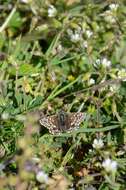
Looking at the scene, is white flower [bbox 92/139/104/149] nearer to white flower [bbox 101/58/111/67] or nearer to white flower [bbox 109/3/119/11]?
white flower [bbox 101/58/111/67]

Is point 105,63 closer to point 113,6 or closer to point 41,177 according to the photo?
point 113,6

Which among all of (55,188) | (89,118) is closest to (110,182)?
(55,188)

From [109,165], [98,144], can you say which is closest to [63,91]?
[98,144]

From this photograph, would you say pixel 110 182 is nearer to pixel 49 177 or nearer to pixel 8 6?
pixel 49 177

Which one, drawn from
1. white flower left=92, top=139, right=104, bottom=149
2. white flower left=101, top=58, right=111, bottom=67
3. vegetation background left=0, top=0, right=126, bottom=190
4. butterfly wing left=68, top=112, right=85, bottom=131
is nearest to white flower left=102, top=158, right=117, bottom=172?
vegetation background left=0, top=0, right=126, bottom=190

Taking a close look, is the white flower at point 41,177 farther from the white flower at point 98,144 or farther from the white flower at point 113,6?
the white flower at point 113,6

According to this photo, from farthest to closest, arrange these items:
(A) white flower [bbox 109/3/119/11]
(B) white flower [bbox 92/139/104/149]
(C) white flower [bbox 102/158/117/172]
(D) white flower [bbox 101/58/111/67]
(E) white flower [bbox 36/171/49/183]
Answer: (A) white flower [bbox 109/3/119/11], (D) white flower [bbox 101/58/111/67], (B) white flower [bbox 92/139/104/149], (C) white flower [bbox 102/158/117/172], (E) white flower [bbox 36/171/49/183]

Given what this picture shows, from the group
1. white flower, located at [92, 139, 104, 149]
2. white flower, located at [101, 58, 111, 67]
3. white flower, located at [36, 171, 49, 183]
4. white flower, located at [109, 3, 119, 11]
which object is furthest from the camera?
white flower, located at [109, 3, 119, 11]

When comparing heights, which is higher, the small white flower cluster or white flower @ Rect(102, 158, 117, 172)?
the small white flower cluster
